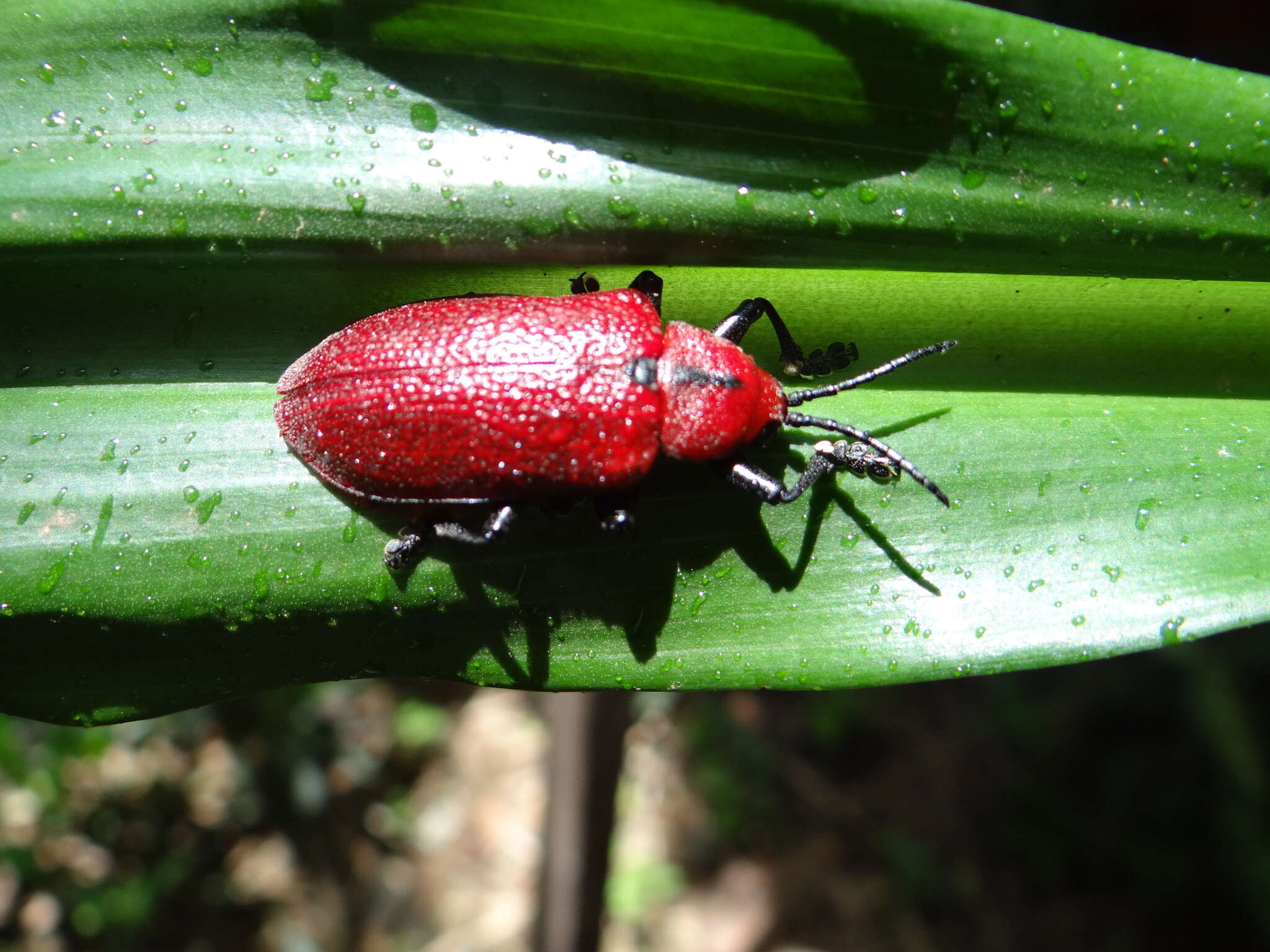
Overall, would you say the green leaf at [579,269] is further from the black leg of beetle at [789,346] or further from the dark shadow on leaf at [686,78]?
the black leg of beetle at [789,346]

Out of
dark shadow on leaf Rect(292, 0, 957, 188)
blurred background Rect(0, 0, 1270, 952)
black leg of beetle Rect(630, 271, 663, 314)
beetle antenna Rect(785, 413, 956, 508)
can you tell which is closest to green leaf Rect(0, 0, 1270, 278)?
dark shadow on leaf Rect(292, 0, 957, 188)

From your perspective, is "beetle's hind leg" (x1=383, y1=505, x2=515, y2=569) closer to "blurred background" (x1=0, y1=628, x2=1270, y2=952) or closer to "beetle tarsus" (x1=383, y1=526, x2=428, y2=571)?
"beetle tarsus" (x1=383, y1=526, x2=428, y2=571)

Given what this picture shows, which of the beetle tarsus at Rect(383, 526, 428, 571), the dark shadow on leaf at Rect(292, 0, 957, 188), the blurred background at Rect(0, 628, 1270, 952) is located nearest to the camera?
the dark shadow on leaf at Rect(292, 0, 957, 188)

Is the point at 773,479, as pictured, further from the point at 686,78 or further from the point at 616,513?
the point at 686,78

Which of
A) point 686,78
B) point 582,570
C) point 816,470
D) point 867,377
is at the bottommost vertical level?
→ point 582,570

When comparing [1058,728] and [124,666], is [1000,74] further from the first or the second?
[1058,728]

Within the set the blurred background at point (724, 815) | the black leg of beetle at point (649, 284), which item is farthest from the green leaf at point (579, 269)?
the blurred background at point (724, 815)

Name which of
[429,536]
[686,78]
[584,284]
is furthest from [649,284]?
[429,536]
